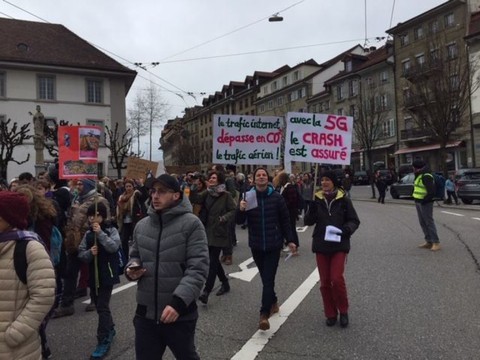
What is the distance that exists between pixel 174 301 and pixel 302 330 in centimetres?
253

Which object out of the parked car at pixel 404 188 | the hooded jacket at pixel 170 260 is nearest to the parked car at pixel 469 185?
the parked car at pixel 404 188

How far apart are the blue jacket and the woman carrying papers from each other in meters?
0.38

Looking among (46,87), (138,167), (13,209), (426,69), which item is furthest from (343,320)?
(46,87)

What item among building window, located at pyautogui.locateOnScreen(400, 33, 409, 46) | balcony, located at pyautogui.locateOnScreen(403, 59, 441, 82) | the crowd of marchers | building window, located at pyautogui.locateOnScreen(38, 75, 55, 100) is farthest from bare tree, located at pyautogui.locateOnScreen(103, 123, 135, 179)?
building window, located at pyautogui.locateOnScreen(400, 33, 409, 46)

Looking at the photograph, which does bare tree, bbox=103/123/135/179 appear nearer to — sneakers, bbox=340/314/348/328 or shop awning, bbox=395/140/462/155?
sneakers, bbox=340/314/348/328

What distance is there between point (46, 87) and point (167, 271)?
39.5 meters

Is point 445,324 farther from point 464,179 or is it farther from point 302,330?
point 464,179

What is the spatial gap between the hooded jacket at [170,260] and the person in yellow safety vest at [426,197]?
300 inches

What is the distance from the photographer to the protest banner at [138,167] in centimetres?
1055

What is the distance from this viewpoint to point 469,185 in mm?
21984

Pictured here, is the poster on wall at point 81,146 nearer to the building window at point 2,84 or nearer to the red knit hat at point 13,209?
the red knit hat at point 13,209

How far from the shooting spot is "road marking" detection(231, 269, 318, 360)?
4.48m

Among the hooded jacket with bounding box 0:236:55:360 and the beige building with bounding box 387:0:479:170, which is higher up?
the beige building with bounding box 387:0:479:170

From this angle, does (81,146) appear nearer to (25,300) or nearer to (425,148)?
(25,300)
